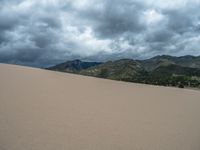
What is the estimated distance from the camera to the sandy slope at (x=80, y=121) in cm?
347

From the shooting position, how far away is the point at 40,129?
3.69 metres

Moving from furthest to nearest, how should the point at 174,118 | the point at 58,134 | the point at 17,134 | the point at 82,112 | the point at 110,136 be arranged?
the point at 174,118 → the point at 82,112 → the point at 110,136 → the point at 58,134 → the point at 17,134

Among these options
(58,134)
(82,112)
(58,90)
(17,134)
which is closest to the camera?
(17,134)

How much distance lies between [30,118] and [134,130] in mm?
1882

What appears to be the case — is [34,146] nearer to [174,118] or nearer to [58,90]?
[58,90]

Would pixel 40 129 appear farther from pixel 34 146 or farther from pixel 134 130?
pixel 134 130

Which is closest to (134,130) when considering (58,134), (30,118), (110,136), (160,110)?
(110,136)

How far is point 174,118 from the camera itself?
19.7 feet

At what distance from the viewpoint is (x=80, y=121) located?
448 centimetres

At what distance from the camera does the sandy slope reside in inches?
137

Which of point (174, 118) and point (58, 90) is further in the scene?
point (58, 90)

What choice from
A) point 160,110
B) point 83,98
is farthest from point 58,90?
point 160,110

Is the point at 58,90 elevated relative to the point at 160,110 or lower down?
elevated

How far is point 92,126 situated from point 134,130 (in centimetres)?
81
